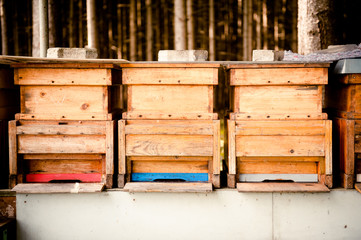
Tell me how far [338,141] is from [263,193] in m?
0.86

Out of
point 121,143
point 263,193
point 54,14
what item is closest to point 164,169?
point 121,143

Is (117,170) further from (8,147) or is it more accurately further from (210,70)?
(210,70)

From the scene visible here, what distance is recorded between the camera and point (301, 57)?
270 cm

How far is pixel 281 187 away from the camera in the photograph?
8.21 feet

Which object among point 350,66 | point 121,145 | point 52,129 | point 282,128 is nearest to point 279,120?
point 282,128

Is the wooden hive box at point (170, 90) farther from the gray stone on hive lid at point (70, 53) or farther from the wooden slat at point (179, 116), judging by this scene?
the gray stone on hive lid at point (70, 53)

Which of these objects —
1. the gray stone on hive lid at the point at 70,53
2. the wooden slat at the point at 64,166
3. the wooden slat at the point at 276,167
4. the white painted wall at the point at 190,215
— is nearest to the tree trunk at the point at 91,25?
the gray stone on hive lid at the point at 70,53

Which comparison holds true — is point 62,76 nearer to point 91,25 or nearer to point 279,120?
point 279,120

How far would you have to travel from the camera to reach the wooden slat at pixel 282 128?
2541 mm

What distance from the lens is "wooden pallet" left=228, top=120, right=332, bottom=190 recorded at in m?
2.54

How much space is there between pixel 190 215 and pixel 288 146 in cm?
103

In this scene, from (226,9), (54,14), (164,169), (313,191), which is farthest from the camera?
(226,9)

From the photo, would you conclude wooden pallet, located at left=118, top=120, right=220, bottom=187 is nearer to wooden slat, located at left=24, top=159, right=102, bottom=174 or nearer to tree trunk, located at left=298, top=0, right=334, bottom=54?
wooden slat, located at left=24, top=159, right=102, bottom=174

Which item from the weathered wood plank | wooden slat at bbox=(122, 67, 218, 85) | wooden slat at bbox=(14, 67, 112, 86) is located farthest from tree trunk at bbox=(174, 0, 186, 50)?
the weathered wood plank
